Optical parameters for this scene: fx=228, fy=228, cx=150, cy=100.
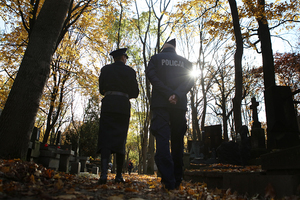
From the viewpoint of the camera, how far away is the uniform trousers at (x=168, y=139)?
2902 mm

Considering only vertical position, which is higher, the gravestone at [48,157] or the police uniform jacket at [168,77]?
the police uniform jacket at [168,77]

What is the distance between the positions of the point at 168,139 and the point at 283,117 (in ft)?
12.3

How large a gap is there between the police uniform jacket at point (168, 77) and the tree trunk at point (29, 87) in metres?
2.29

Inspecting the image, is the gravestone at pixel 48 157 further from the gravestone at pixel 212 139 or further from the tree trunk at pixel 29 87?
the gravestone at pixel 212 139

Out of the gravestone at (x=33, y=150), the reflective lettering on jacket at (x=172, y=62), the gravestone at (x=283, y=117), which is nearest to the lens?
the reflective lettering on jacket at (x=172, y=62)

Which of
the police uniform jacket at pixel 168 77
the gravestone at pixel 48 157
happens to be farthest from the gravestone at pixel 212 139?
the police uniform jacket at pixel 168 77

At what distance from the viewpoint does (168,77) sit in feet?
11.4

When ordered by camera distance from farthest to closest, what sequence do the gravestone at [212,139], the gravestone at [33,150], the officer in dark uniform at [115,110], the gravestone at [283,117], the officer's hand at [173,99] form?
1. the gravestone at [212,139]
2. the gravestone at [33,150]
3. the gravestone at [283,117]
4. the officer in dark uniform at [115,110]
5. the officer's hand at [173,99]

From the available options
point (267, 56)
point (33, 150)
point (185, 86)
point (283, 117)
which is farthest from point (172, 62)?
point (267, 56)

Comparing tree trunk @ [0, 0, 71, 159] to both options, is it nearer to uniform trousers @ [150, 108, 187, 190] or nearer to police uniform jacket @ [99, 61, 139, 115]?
police uniform jacket @ [99, 61, 139, 115]

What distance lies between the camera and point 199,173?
4.96 metres

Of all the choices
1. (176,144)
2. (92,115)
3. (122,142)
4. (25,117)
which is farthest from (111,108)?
(92,115)

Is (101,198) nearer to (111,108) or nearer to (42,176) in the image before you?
(42,176)

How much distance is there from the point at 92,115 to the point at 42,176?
2340 centimetres
